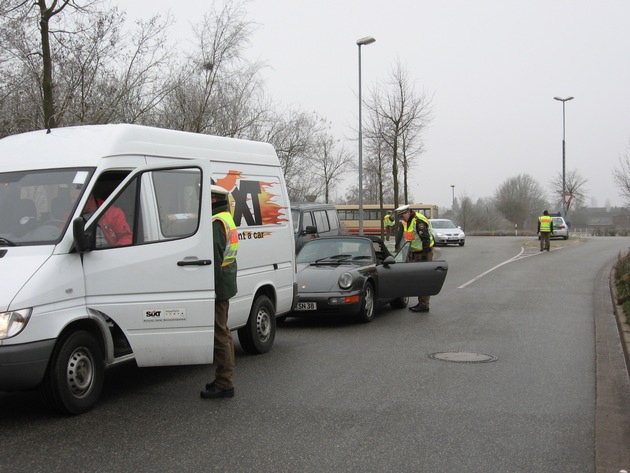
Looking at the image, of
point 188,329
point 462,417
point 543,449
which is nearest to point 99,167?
point 188,329

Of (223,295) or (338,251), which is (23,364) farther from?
(338,251)

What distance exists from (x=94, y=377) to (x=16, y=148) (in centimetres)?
232

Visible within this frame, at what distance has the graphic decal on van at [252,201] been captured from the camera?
8.09 metres

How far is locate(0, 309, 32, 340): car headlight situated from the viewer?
526cm

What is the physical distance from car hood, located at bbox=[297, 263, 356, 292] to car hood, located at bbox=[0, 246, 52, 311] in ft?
18.6

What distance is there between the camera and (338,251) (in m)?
12.2

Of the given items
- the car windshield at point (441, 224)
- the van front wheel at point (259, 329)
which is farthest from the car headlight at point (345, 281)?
the car windshield at point (441, 224)

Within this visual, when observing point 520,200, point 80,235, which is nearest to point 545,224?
point 80,235

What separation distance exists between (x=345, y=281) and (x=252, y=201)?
2.92 m

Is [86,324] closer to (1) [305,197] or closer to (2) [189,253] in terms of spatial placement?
(2) [189,253]

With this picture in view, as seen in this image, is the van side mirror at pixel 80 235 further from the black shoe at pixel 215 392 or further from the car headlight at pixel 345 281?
the car headlight at pixel 345 281

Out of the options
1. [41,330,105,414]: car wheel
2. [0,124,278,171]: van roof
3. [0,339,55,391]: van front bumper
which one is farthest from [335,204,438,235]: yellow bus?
[0,339,55,391]: van front bumper

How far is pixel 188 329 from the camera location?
20.6 feet

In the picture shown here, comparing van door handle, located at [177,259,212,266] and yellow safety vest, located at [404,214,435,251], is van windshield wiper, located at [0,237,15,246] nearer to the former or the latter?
van door handle, located at [177,259,212,266]
